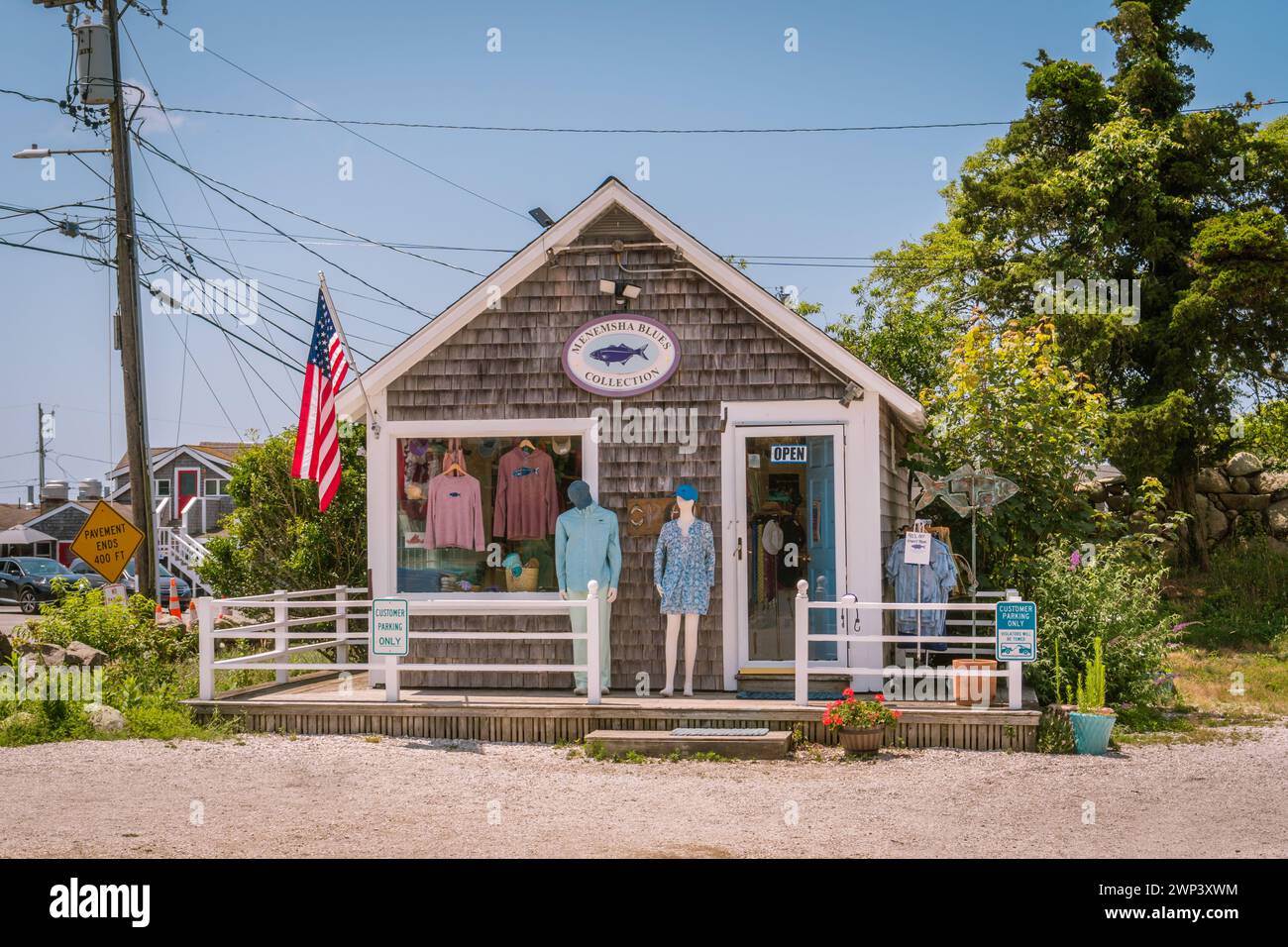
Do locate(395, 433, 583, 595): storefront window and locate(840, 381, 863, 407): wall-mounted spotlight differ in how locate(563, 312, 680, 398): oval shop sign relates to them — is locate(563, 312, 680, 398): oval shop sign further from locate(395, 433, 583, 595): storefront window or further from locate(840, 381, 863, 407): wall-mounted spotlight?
locate(840, 381, 863, 407): wall-mounted spotlight

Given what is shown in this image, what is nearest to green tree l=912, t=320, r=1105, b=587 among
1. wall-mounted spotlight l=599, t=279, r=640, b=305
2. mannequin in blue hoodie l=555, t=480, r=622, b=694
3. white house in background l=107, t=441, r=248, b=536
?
wall-mounted spotlight l=599, t=279, r=640, b=305

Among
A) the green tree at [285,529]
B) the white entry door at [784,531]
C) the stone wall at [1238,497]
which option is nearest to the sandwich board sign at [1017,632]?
the white entry door at [784,531]

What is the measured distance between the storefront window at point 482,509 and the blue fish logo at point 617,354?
83 cm

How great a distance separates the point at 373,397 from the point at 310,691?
296 centimetres

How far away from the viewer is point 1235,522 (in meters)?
24.5

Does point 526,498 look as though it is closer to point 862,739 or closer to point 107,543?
point 862,739

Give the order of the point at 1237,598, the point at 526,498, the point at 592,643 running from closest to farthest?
the point at 592,643 → the point at 526,498 → the point at 1237,598

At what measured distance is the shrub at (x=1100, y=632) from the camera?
1195 centimetres

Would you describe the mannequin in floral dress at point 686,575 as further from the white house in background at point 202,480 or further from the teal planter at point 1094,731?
the white house in background at point 202,480

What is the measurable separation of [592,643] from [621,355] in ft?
9.68

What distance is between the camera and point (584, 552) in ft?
37.7

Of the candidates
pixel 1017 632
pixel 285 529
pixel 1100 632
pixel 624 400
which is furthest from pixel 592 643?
pixel 285 529
